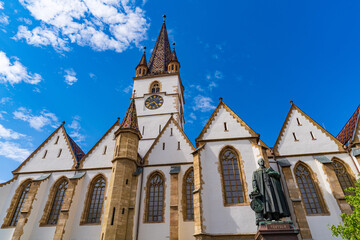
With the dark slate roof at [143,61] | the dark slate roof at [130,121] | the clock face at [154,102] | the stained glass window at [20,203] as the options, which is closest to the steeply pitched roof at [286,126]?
the dark slate roof at [130,121]

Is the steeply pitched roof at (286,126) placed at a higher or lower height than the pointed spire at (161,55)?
lower

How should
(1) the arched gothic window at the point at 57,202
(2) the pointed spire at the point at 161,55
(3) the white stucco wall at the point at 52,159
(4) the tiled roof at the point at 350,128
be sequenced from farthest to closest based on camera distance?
(2) the pointed spire at the point at 161,55 → (3) the white stucco wall at the point at 52,159 → (4) the tiled roof at the point at 350,128 → (1) the arched gothic window at the point at 57,202

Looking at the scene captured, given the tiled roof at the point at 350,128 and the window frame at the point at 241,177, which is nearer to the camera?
the window frame at the point at 241,177

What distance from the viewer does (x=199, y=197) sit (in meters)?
15.5

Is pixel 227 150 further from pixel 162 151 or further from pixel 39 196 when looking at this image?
pixel 39 196

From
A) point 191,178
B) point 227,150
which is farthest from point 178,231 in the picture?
point 227,150

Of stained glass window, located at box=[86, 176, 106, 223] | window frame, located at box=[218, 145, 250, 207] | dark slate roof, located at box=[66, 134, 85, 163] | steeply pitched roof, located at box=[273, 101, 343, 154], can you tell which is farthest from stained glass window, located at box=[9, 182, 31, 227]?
steeply pitched roof, located at box=[273, 101, 343, 154]

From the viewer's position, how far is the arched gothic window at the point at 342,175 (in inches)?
695

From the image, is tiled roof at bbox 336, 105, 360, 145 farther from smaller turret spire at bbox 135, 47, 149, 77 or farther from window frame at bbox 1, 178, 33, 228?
window frame at bbox 1, 178, 33, 228

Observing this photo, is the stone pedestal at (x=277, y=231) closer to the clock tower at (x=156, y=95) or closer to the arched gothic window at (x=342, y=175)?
the arched gothic window at (x=342, y=175)

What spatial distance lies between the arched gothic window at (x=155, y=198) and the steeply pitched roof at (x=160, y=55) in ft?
68.1

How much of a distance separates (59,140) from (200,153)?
16.2 metres

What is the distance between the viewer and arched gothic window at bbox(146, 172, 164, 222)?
18.0 meters

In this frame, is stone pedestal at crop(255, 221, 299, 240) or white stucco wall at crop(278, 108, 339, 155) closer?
stone pedestal at crop(255, 221, 299, 240)
